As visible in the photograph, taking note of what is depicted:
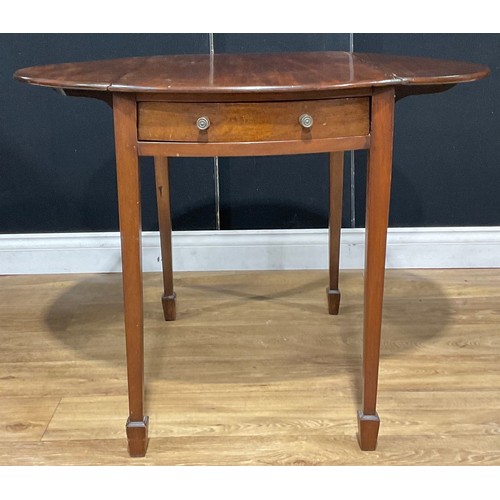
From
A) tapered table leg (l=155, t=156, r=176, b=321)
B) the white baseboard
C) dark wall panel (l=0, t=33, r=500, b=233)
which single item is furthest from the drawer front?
the white baseboard

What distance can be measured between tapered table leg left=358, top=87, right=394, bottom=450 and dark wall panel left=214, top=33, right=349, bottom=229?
3.01 ft

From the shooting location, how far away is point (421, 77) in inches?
48.3

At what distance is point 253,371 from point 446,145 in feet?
3.23

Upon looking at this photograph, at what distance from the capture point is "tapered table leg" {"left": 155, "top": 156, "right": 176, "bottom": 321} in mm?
1827

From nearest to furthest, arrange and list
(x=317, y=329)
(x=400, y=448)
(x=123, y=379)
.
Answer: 1. (x=400, y=448)
2. (x=123, y=379)
3. (x=317, y=329)

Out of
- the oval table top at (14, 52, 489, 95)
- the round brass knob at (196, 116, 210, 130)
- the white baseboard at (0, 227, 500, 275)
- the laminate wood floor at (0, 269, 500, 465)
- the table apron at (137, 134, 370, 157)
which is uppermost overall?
the oval table top at (14, 52, 489, 95)

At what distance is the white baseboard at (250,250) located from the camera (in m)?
2.29

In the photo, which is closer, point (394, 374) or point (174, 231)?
point (394, 374)

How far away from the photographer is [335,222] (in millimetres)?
1916

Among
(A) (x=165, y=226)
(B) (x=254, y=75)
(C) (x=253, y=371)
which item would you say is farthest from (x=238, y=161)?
(B) (x=254, y=75)

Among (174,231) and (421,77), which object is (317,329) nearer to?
(174,231)

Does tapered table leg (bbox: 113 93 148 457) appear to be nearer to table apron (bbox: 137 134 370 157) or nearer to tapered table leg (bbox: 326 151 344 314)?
table apron (bbox: 137 134 370 157)

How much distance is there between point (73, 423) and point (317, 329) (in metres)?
0.70

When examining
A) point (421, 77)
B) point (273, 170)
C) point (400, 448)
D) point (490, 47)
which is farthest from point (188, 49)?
point (400, 448)
